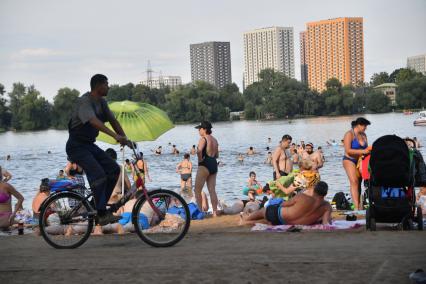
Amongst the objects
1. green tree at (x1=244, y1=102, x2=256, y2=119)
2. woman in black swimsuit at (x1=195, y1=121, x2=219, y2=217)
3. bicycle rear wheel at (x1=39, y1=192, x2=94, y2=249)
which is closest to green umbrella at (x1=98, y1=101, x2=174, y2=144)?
woman in black swimsuit at (x1=195, y1=121, x2=219, y2=217)

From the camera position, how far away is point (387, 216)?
822 cm

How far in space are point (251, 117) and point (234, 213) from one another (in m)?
130

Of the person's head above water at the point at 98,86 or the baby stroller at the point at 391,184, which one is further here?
the baby stroller at the point at 391,184

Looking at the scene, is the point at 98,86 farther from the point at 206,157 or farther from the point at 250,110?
the point at 250,110

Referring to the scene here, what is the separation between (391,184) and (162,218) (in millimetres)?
2692

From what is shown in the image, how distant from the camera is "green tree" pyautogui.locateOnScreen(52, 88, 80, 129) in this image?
88006mm

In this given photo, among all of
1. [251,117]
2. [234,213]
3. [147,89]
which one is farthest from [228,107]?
[234,213]

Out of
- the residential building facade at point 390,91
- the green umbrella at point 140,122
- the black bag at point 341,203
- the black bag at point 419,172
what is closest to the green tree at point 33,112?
the residential building facade at point 390,91

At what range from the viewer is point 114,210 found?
7.09 meters

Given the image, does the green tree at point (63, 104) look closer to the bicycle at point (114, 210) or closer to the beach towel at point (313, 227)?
the beach towel at point (313, 227)

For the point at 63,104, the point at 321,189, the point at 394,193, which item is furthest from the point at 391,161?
the point at 63,104

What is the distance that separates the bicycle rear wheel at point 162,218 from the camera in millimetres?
6918

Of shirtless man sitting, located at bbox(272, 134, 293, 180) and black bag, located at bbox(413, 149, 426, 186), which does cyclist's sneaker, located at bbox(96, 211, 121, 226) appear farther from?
shirtless man sitting, located at bbox(272, 134, 293, 180)

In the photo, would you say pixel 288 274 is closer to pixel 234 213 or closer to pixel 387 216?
pixel 387 216
